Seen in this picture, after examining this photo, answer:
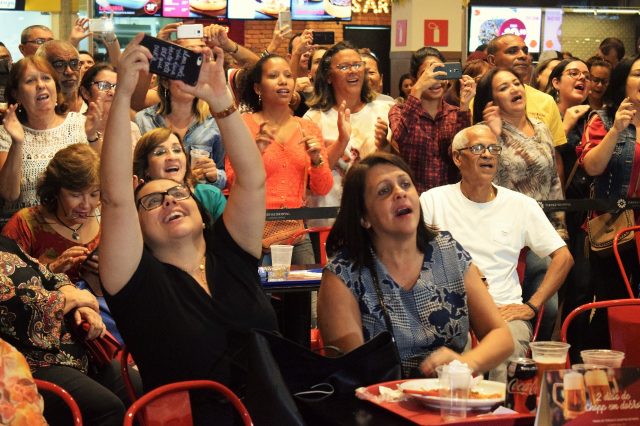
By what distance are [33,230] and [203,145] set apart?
4.74 feet

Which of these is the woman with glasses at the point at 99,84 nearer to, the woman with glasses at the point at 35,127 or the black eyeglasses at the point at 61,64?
the black eyeglasses at the point at 61,64

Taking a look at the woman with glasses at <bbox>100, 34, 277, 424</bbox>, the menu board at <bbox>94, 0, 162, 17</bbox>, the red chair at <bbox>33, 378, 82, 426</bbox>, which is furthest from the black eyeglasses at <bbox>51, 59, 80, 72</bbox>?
the menu board at <bbox>94, 0, 162, 17</bbox>

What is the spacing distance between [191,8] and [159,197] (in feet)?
26.3

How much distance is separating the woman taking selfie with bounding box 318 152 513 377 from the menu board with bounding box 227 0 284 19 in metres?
7.41

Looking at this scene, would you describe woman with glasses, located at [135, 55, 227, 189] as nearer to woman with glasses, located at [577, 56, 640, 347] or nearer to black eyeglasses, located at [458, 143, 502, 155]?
black eyeglasses, located at [458, 143, 502, 155]

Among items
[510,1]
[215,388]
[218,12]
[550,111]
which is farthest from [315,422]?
[510,1]

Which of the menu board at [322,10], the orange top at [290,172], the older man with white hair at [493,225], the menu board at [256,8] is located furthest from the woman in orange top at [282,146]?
the menu board at [322,10]

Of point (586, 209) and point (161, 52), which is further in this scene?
point (586, 209)

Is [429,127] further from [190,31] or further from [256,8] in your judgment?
[256,8]

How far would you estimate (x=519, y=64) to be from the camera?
6.66 meters

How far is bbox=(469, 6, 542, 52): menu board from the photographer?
1112 cm

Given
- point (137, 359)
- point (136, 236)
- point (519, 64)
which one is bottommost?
point (137, 359)

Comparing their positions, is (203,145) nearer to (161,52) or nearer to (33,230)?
(33,230)

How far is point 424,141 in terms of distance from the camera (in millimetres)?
5605
